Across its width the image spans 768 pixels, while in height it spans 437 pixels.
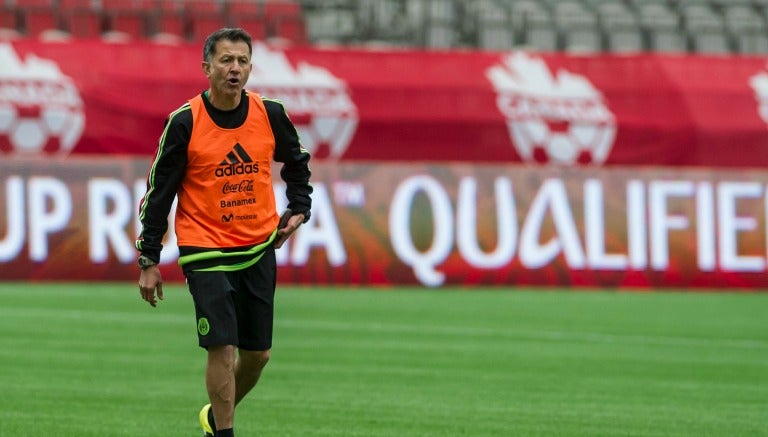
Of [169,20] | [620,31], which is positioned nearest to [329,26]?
[169,20]

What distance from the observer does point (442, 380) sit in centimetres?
1134

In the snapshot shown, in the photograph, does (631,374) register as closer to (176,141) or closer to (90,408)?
(90,408)

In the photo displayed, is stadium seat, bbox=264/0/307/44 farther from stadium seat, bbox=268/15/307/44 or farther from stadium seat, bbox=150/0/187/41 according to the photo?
stadium seat, bbox=150/0/187/41

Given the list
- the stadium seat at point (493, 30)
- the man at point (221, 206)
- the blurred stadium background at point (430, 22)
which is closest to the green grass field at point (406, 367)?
the man at point (221, 206)

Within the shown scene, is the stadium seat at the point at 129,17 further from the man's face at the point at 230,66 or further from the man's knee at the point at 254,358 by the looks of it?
the man's face at the point at 230,66

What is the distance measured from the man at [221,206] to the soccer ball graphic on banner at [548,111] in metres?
17.6

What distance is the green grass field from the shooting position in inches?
363

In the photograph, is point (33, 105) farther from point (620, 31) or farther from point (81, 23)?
point (620, 31)

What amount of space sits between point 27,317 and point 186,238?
28.8 ft

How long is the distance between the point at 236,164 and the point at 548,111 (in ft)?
59.2

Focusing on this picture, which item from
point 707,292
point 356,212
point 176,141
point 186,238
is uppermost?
point 176,141

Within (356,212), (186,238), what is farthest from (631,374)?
(356,212)

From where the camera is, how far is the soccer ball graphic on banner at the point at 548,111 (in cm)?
2481

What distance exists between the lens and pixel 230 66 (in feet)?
23.5
